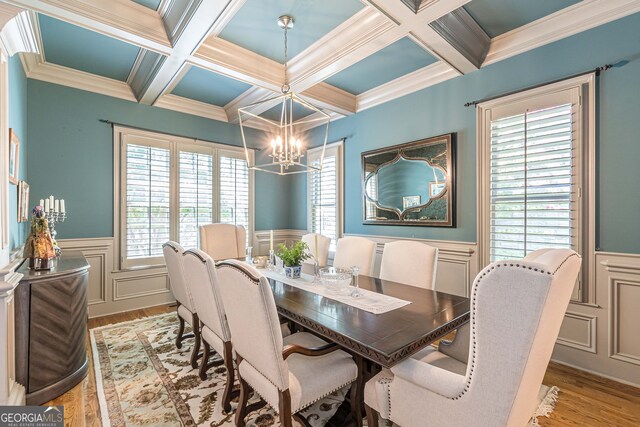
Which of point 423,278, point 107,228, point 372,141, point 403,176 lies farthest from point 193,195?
point 423,278

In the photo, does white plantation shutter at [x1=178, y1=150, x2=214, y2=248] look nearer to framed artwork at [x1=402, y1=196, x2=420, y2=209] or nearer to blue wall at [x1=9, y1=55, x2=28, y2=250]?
blue wall at [x1=9, y1=55, x2=28, y2=250]

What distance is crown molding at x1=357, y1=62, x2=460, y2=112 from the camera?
3.14 metres

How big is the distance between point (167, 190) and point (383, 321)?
11.8 feet

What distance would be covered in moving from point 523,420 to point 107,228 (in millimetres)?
4301

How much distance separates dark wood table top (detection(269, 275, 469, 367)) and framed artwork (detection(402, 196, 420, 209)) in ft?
5.05

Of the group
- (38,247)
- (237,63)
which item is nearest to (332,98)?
(237,63)

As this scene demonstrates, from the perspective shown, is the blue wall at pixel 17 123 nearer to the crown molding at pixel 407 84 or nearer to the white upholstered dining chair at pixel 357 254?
the white upholstered dining chair at pixel 357 254

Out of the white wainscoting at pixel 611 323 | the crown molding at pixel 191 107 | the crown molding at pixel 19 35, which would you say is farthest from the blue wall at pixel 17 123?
the white wainscoting at pixel 611 323

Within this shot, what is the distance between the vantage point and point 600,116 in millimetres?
2289

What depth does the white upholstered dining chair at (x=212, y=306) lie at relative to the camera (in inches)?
71.2

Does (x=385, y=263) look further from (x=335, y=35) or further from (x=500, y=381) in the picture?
(x=335, y=35)

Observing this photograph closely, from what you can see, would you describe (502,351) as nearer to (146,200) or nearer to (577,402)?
(577,402)

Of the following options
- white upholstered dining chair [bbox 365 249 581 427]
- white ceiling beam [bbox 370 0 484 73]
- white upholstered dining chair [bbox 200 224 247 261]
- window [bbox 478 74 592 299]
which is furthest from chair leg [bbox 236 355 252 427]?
white ceiling beam [bbox 370 0 484 73]

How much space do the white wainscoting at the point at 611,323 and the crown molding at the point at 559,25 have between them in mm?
1803
